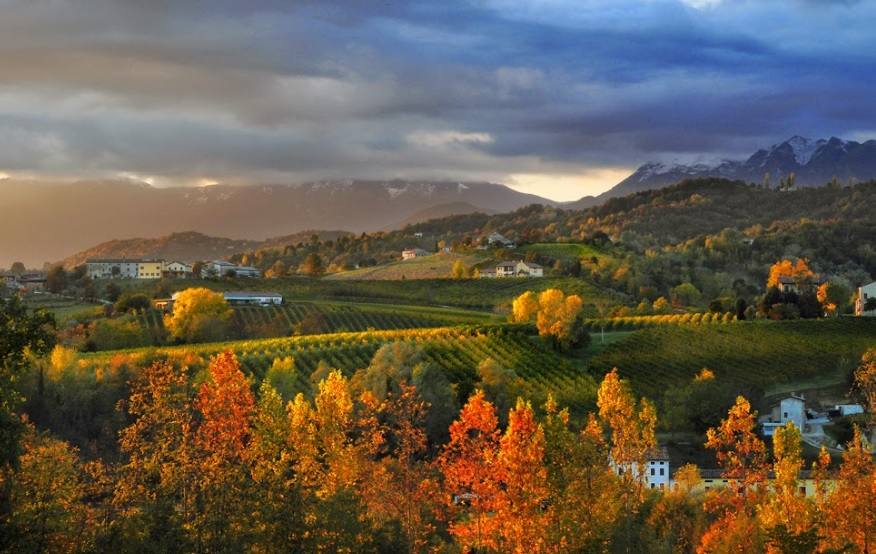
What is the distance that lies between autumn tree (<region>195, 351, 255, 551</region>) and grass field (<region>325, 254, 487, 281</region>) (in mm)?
83672

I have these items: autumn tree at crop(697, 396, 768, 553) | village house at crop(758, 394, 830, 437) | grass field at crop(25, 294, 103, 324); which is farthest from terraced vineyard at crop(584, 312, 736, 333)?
autumn tree at crop(697, 396, 768, 553)

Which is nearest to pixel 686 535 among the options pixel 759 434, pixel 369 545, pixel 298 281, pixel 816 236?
pixel 369 545

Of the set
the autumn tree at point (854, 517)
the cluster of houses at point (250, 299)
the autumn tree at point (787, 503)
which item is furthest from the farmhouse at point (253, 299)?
the autumn tree at point (854, 517)

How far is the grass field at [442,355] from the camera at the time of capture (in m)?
53.0

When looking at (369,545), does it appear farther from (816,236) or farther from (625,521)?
(816,236)

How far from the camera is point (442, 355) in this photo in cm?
5838

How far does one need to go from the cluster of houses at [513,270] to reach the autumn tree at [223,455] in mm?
80945

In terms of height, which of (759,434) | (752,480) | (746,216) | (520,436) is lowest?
(759,434)

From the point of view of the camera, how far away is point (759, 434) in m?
49.8

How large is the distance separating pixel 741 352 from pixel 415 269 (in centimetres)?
6263

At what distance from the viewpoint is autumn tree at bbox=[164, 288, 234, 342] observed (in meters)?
68.1

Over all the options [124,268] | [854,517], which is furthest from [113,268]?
[854,517]

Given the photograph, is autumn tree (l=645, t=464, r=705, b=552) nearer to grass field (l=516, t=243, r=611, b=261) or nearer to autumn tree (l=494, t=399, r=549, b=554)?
autumn tree (l=494, t=399, r=549, b=554)

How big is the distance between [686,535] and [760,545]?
556 cm
